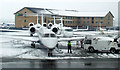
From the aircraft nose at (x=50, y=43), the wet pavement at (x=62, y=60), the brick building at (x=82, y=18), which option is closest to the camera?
the wet pavement at (x=62, y=60)

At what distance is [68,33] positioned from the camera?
107ft

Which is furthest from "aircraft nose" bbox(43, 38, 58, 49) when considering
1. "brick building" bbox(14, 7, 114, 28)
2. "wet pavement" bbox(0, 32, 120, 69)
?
"brick building" bbox(14, 7, 114, 28)

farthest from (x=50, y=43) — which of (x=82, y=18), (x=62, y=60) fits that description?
(x=82, y=18)

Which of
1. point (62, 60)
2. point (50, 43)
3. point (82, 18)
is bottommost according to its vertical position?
point (62, 60)

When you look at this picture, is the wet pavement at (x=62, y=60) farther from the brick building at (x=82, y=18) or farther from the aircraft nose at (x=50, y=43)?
the brick building at (x=82, y=18)

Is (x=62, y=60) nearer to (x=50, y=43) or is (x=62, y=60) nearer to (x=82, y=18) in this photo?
(x=50, y=43)

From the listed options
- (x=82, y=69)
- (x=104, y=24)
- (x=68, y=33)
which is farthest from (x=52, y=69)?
(x=104, y=24)

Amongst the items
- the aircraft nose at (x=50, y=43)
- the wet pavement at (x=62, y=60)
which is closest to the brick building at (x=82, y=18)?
the aircraft nose at (x=50, y=43)

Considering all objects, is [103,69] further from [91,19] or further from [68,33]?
[91,19]

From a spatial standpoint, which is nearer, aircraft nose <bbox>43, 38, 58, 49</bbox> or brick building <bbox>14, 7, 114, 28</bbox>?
aircraft nose <bbox>43, 38, 58, 49</bbox>

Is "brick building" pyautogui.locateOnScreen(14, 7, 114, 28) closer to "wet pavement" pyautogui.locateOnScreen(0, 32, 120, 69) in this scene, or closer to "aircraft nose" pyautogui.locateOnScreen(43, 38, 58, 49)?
"aircraft nose" pyautogui.locateOnScreen(43, 38, 58, 49)

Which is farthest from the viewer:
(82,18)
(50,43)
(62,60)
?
(82,18)

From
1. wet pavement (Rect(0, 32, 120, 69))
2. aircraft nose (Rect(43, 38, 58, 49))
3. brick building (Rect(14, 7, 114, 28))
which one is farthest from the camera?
brick building (Rect(14, 7, 114, 28))

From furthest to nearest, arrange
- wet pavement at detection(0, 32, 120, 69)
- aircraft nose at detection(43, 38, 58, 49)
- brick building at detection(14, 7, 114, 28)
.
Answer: brick building at detection(14, 7, 114, 28)
aircraft nose at detection(43, 38, 58, 49)
wet pavement at detection(0, 32, 120, 69)
